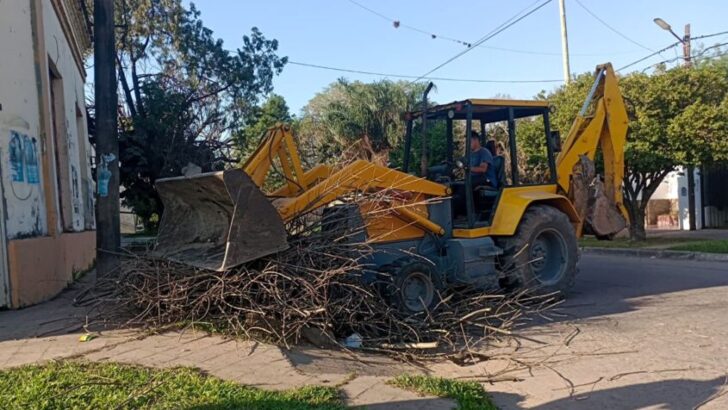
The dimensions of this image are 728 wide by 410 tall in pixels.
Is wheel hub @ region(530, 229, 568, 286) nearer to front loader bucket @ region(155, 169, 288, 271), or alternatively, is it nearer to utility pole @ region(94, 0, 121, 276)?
front loader bucket @ region(155, 169, 288, 271)

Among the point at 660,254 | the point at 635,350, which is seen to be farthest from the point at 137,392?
the point at 660,254

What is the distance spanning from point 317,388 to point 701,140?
14399mm

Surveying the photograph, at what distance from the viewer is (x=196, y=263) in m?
6.82

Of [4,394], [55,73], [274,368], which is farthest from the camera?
[55,73]

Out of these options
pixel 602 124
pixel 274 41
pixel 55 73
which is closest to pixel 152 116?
pixel 274 41

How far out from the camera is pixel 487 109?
9398mm

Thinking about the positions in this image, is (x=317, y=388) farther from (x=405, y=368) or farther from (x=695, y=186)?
(x=695, y=186)

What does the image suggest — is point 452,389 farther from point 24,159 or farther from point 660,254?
point 660,254

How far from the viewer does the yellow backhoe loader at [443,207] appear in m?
6.99

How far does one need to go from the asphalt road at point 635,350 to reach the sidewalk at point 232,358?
108 cm

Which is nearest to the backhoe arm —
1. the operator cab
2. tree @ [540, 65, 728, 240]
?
the operator cab

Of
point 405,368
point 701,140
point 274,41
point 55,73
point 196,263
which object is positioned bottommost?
point 405,368

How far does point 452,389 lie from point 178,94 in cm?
2120

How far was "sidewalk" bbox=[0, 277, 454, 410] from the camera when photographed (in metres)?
5.23
